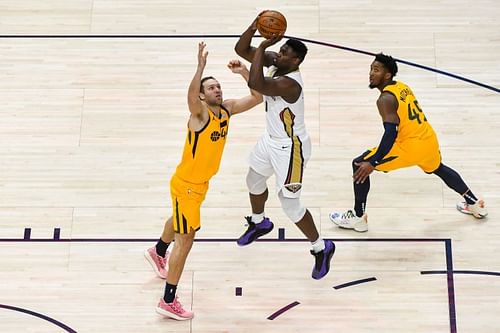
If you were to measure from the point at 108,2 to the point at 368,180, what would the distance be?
3337mm

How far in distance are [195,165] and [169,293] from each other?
0.99 m

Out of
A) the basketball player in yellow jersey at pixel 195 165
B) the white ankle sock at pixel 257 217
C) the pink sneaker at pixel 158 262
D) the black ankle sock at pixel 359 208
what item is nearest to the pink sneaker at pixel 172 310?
the basketball player in yellow jersey at pixel 195 165

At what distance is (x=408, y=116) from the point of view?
7594 millimetres

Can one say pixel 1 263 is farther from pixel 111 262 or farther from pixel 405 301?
pixel 405 301

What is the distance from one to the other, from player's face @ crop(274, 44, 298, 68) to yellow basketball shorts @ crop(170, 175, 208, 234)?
1.02 metres

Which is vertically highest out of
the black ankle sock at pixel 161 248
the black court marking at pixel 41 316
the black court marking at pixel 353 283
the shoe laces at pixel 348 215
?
the shoe laces at pixel 348 215

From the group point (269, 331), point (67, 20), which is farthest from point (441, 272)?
point (67, 20)

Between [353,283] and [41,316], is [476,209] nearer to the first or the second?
[353,283]

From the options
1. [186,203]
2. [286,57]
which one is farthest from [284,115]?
[186,203]

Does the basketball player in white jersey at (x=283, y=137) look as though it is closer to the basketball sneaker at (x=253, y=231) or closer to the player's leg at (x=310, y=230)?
the player's leg at (x=310, y=230)

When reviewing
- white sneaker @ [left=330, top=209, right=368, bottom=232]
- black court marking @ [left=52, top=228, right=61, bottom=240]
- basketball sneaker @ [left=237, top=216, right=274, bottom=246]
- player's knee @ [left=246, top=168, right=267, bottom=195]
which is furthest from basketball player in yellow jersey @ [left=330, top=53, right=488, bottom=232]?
black court marking @ [left=52, top=228, right=61, bottom=240]

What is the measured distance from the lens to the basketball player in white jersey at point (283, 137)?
7020mm

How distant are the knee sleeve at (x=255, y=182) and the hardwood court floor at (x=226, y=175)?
561mm

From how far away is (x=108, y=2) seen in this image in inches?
385
